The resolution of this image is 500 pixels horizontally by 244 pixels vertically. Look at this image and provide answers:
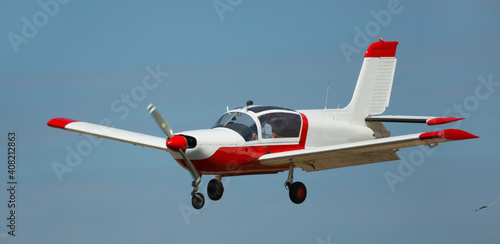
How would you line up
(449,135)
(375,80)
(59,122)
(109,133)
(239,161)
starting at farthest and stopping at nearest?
(375,80) < (59,122) < (109,133) < (239,161) < (449,135)

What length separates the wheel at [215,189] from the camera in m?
27.6

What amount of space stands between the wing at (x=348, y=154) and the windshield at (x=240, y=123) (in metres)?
0.90

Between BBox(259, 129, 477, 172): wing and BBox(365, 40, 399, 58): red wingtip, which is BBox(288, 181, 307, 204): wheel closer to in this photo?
BBox(259, 129, 477, 172): wing

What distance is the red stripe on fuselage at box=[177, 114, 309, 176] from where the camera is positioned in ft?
85.7

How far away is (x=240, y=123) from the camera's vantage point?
88.7 ft

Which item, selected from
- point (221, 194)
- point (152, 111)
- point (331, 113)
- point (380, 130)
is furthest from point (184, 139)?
point (380, 130)

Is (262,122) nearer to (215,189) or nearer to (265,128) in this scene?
(265,128)

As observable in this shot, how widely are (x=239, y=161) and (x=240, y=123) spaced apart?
127 cm

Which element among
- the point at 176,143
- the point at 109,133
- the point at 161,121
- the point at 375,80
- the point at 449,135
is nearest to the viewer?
the point at 449,135

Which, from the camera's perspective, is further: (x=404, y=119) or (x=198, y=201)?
(x=404, y=119)

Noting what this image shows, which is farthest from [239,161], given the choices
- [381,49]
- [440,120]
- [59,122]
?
[381,49]

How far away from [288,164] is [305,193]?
111cm

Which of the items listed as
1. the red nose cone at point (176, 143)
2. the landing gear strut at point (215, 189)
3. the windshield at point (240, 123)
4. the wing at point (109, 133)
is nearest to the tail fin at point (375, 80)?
the windshield at point (240, 123)

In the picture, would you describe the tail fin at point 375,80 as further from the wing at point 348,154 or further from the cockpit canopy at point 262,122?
the cockpit canopy at point 262,122
